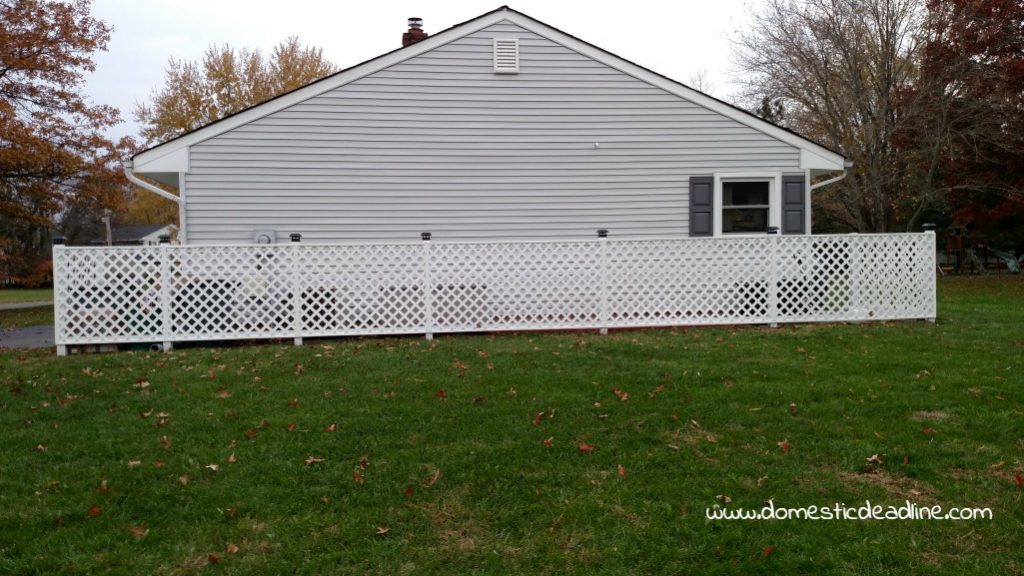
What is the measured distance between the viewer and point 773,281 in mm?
9547

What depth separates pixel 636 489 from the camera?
3873 millimetres

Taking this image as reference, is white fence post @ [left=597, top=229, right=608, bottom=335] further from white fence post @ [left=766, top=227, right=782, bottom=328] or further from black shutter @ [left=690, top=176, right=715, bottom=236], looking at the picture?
black shutter @ [left=690, top=176, right=715, bottom=236]

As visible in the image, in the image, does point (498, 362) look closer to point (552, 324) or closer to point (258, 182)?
point (552, 324)

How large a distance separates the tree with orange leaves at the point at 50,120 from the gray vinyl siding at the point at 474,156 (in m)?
10.4

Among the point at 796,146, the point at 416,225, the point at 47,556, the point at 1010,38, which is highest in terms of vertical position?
the point at 1010,38

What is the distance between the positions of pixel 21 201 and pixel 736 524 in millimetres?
21730

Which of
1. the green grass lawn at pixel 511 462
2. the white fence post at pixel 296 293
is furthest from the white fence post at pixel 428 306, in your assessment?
the green grass lawn at pixel 511 462

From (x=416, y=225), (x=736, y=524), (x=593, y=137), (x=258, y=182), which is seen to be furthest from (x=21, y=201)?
(x=736, y=524)

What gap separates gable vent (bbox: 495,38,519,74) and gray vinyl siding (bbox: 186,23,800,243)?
92mm

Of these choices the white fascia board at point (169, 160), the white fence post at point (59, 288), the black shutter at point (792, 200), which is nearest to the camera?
the white fence post at point (59, 288)

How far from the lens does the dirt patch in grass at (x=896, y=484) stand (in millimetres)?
3736

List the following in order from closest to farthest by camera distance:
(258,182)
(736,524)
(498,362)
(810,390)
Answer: (736,524) < (810,390) < (498,362) < (258,182)

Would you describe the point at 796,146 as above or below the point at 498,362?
above

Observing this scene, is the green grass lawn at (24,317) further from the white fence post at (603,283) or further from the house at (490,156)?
the white fence post at (603,283)
